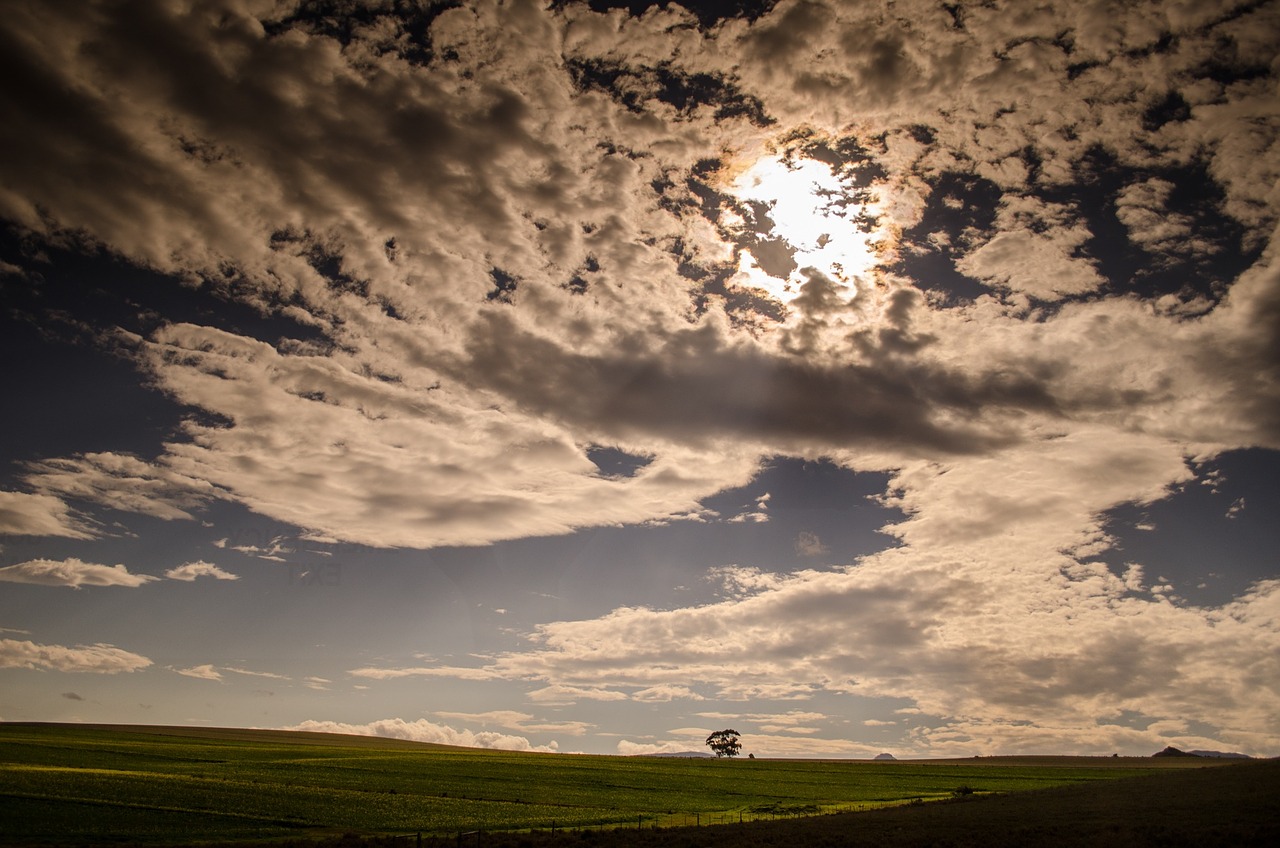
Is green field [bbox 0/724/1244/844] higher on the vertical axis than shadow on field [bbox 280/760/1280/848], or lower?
lower

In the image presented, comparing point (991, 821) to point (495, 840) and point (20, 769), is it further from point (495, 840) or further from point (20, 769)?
point (20, 769)

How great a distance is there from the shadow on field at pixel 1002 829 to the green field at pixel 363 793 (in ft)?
20.2

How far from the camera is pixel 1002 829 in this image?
156 feet

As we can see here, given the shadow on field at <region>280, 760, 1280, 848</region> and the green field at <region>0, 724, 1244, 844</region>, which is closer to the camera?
the shadow on field at <region>280, 760, 1280, 848</region>

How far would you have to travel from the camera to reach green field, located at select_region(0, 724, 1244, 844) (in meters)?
43.8

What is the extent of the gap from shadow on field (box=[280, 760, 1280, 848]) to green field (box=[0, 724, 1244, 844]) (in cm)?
615

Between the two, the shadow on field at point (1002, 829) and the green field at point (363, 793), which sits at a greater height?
the shadow on field at point (1002, 829)

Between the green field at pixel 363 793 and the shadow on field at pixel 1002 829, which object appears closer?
the shadow on field at pixel 1002 829

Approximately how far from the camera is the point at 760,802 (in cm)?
7188

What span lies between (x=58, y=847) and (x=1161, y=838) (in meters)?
57.6

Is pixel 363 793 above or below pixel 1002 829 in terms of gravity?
below

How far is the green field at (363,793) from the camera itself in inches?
1725

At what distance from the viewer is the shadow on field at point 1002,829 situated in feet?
135

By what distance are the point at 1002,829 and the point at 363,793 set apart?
47643mm
